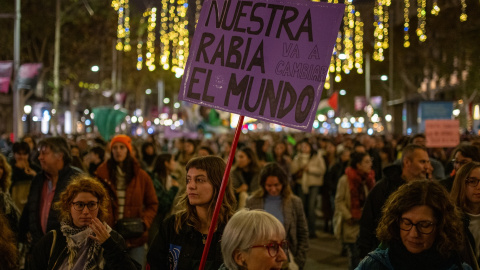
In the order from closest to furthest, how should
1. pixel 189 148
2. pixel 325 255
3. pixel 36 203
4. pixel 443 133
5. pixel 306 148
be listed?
pixel 36 203 → pixel 325 255 → pixel 189 148 → pixel 306 148 → pixel 443 133

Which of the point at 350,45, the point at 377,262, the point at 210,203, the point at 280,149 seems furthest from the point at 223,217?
the point at 350,45

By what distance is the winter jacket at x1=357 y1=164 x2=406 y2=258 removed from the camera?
6113mm

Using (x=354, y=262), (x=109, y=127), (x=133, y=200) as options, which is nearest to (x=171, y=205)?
(x=133, y=200)

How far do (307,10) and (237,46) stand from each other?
501mm

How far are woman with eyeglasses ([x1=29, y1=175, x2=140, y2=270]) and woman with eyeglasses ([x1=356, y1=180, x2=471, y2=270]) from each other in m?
1.54

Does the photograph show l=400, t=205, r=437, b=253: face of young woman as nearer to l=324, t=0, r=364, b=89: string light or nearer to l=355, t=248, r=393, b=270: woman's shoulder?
l=355, t=248, r=393, b=270: woman's shoulder

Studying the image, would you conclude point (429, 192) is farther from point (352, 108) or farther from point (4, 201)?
point (352, 108)

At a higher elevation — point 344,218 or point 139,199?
point 139,199

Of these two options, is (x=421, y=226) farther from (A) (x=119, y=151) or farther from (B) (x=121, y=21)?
(B) (x=121, y=21)


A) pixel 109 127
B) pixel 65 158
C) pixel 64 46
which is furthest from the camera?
pixel 64 46

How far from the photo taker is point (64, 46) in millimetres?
41906

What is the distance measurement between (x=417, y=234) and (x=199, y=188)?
1.55 meters

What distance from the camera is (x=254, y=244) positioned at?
3477 millimetres

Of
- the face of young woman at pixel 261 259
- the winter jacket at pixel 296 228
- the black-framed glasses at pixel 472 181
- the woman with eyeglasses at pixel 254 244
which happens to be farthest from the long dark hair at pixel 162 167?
the face of young woman at pixel 261 259
